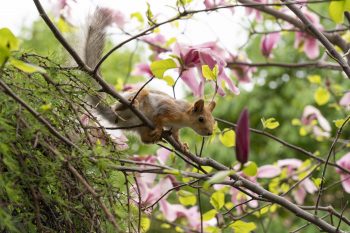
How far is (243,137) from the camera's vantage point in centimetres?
78

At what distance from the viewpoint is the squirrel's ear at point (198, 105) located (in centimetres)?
149

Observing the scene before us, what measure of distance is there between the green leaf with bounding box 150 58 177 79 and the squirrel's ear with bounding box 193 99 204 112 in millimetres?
400

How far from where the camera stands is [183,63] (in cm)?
122

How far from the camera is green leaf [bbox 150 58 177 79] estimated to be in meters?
1.07

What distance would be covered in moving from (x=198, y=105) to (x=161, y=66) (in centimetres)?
46

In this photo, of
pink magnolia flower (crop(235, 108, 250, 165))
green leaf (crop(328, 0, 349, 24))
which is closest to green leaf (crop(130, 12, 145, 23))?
green leaf (crop(328, 0, 349, 24))

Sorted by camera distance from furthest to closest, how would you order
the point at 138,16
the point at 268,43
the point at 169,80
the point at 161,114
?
the point at 268,43, the point at 138,16, the point at 161,114, the point at 169,80

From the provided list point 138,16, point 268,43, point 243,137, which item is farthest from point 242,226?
point 268,43

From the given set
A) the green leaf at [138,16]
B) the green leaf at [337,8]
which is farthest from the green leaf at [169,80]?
the green leaf at [138,16]

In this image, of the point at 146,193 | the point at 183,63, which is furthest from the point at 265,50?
the point at 183,63

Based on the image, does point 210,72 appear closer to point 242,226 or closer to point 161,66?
point 161,66

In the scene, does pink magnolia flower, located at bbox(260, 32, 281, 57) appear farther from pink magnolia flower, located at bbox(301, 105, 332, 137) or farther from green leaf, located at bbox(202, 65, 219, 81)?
green leaf, located at bbox(202, 65, 219, 81)

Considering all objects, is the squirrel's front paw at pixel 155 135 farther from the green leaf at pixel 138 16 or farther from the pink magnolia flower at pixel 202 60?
the green leaf at pixel 138 16

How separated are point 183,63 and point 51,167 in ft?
1.38
